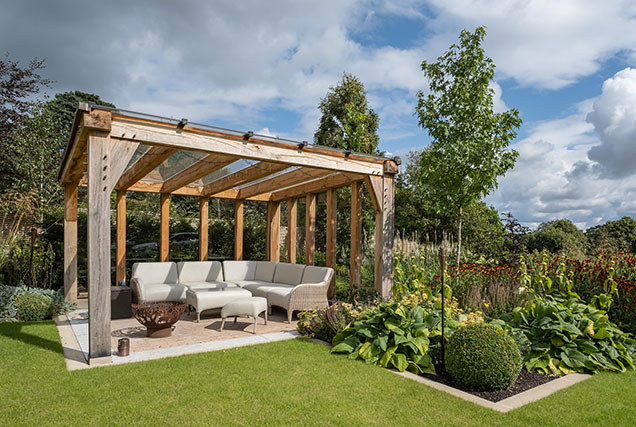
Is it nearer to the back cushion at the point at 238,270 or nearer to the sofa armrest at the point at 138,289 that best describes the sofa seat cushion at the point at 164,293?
the sofa armrest at the point at 138,289

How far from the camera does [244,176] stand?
7832 millimetres

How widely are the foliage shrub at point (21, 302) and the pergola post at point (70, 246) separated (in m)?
0.26

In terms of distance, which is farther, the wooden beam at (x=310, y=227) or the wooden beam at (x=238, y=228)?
the wooden beam at (x=238, y=228)

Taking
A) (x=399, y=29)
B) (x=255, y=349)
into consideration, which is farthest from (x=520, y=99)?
(x=255, y=349)

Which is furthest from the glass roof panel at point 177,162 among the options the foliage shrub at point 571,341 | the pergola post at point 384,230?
the foliage shrub at point 571,341

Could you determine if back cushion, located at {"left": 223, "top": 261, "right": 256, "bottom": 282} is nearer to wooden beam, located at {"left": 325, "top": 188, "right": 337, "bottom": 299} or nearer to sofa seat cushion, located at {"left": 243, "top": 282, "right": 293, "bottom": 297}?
sofa seat cushion, located at {"left": 243, "top": 282, "right": 293, "bottom": 297}

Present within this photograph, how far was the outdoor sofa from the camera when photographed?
651cm

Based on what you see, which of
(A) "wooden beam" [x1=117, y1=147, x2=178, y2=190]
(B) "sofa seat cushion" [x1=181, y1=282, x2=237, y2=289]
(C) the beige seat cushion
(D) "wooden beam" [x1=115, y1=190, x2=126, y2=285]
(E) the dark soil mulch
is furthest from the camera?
(D) "wooden beam" [x1=115, y1=190, x2=126, y2=285]

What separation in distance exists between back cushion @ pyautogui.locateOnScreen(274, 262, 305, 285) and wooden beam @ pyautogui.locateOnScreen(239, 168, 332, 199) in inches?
64.9

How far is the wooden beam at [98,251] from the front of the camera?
4273mm

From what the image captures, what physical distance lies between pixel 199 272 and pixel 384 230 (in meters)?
3.87

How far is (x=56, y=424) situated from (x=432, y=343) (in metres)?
3.47

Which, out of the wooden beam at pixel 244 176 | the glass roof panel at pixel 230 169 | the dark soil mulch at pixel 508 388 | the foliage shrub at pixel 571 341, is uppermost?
the glass roof panel at pixel 230 169

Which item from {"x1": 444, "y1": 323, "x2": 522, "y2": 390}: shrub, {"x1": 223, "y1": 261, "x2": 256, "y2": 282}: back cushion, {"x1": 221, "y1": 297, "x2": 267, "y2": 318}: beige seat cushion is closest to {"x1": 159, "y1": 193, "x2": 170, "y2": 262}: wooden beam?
{"x1": 223, "y1": 261, "x2": 256, "y2": 282}: back cushion
